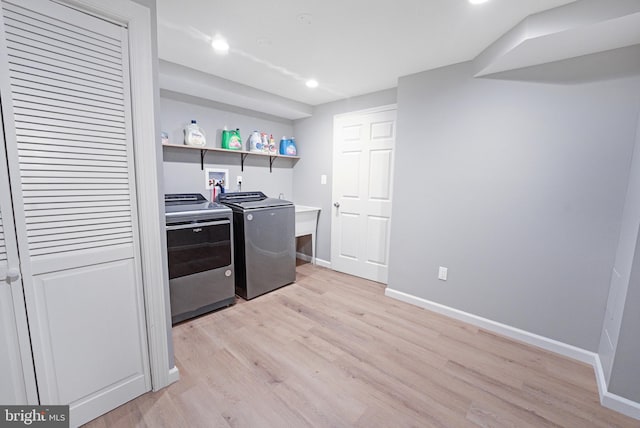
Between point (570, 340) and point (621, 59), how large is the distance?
6.03 ft

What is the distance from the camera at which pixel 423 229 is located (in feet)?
8.11

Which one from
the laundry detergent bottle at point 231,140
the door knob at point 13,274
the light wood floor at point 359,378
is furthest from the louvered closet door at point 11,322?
the laundry detergent bottle at point 231,140

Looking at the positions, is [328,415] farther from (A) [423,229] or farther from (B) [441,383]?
(A) [423,229]

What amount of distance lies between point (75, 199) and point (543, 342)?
3.01 m

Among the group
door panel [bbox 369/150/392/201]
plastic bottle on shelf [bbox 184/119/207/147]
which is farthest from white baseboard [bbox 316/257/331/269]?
plastic bottle on shelf [bbox 184/119/207/147]

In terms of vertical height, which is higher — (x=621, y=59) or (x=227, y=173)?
(x=621, y=59)

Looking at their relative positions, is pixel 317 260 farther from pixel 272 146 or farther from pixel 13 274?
pixel 13 274

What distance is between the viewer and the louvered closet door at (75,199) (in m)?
1.05

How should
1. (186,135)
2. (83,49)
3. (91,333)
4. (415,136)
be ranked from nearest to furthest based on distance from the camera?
(83,49) → (91,333) → (415,136) → (186,135)

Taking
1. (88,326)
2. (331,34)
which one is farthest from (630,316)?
(88,326)

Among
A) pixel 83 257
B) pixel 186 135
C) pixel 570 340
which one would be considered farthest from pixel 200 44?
pixel 570 340

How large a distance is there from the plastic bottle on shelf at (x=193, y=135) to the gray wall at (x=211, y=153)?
109mm

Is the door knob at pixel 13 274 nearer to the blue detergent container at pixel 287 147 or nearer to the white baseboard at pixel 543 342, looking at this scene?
the white baseboard at pixel 543 342

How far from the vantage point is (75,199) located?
3.87 feet
